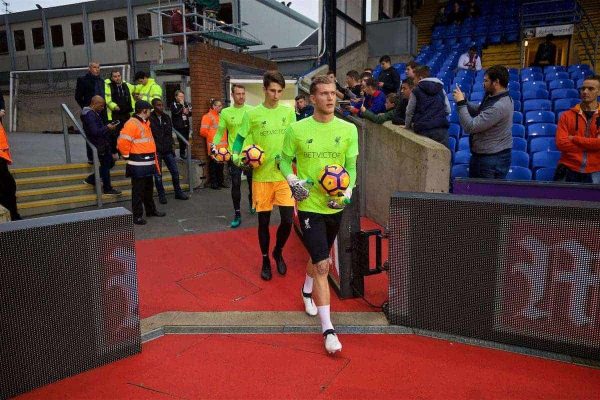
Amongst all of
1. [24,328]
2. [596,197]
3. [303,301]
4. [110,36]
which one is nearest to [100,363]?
[24,328]

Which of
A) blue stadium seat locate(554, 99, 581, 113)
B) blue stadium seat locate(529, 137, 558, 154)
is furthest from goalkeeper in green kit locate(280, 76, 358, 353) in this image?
blue stadium seat locate(554, 99, 581, 113)

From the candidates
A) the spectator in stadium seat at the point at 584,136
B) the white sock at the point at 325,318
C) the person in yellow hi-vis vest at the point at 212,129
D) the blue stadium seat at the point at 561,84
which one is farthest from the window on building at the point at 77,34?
the white sock at the point at 325,318

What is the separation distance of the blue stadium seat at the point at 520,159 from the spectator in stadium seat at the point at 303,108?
4380 mm

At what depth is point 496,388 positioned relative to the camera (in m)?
2.73

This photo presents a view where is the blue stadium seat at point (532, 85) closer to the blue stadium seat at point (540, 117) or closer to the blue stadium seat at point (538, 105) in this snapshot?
the blue stadium seat at point (538, 105)

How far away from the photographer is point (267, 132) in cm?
470

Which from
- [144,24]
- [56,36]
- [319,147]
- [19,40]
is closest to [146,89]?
[319,147]

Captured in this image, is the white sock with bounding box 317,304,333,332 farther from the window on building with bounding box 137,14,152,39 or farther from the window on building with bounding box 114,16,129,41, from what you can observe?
the window on building with bounding box 114,16,129,41

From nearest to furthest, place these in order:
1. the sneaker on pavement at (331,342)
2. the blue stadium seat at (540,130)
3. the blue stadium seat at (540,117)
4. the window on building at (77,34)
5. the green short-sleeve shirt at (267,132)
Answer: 1. the sneaker on pavement at (331,342)
2. the green short-sleeve shirt at (267,132)
3. the blue stadium seat at (540,130)
4. the blue stadium seat at (540,117)
5. the window on building at (77,34)

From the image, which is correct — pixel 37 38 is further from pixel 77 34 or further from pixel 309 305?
pixel 309 305

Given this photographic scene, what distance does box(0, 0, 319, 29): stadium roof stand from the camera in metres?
29.5

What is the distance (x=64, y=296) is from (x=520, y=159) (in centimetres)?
676

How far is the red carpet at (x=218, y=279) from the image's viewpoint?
13.5ft

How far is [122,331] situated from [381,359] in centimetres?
192
